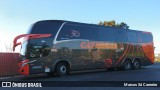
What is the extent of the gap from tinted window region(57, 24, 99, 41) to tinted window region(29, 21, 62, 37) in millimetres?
474

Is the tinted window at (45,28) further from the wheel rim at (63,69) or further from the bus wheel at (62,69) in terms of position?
the wheel rim at (63,69)

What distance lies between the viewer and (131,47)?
28453 mm

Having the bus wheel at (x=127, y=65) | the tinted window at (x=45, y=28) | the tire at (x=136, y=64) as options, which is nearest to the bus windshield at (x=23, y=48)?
the tinted window at (x=45, y=28)

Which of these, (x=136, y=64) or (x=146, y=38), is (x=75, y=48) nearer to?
(x=136, y=64)

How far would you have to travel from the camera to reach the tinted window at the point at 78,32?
21922mm

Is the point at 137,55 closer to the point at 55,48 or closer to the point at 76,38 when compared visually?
the point at 76,38

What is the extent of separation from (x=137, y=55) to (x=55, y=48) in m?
9.99

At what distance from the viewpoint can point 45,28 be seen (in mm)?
21062

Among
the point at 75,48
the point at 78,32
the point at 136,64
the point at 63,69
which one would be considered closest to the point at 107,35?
the point at 78,32

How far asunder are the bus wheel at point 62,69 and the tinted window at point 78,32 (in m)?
1.71

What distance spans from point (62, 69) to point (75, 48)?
1.93 meters

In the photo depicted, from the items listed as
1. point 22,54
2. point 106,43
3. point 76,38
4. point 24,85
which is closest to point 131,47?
point 106,43

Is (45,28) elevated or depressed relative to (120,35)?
elevated

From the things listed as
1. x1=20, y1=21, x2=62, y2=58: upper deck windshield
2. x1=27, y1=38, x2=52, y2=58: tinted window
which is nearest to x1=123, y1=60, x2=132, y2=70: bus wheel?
x1=20, y1=21, x2=62, y2=58: upper deck windshield
